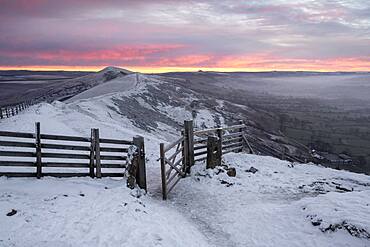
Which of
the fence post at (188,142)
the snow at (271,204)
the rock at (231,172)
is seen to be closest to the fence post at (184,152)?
the fence post at (188,142)

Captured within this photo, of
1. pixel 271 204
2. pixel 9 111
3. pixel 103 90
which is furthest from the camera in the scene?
pixel 103 90

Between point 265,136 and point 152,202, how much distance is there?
4772 cm

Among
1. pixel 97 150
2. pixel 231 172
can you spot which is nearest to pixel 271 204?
pixel 231 172

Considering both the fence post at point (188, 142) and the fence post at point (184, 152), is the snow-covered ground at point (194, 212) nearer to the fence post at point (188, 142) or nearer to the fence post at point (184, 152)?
the fence post at point (188, 142)

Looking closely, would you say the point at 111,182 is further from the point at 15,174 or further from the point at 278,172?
the point at 278,172

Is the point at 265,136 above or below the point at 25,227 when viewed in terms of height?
below

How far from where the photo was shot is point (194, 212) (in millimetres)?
9664

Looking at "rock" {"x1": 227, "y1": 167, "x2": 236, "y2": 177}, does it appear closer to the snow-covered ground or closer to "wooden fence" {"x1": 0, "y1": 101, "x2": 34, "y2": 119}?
the snow-covered ground

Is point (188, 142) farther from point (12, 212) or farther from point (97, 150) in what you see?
point (12, 212)

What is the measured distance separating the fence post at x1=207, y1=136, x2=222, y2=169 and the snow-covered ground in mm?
312

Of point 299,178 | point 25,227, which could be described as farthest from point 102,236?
point 299,178

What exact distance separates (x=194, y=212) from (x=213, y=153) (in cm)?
347

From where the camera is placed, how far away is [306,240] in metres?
7.40

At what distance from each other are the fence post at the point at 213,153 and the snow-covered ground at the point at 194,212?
0.31 m
